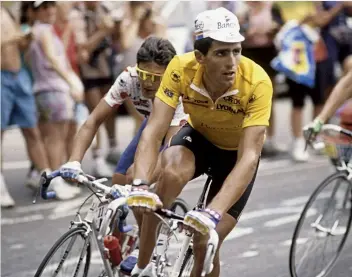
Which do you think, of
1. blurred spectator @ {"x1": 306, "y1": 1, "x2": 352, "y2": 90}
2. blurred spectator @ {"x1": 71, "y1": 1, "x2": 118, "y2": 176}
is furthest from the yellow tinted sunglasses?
blurred spectator @ {"x1": 306, "y1": 1, "x2": 352, "y2": 90}

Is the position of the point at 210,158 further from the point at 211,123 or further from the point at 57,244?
the point at 57,244

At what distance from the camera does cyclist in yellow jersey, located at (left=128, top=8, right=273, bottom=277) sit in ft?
17.4

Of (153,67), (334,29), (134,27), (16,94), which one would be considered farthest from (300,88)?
(153,67)

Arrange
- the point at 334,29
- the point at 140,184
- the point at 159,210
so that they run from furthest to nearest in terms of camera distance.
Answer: the point at 334,29 < the point at 140,184 < the point at 159,210

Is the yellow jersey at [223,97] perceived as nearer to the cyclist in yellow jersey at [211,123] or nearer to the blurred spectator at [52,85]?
the cyclist in yellow jersey at [211,123]

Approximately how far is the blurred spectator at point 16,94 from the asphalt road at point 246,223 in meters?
0.46

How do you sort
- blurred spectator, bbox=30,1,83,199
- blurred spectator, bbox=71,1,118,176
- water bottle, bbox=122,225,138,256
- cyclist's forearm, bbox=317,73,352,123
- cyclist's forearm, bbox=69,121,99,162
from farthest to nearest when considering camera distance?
blurred spectator, bbox=71,1,118,176 → blurred spectator, bbox=30,1,83,199 → cyclist's forearm, bbox=317,73,352,123 → water bottle, bbox=122,225,138,256 → cyclist's forearm, bbox=69,121,99,162

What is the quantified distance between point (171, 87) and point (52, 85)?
510 cm

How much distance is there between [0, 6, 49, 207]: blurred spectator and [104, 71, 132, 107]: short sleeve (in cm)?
347

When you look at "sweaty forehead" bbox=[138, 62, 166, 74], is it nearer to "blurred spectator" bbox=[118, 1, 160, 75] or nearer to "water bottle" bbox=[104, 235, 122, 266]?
"water bottle" bbox=[104, 235, 122, 266]

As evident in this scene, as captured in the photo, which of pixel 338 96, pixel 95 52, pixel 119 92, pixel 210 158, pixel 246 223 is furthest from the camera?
pixel 95 52

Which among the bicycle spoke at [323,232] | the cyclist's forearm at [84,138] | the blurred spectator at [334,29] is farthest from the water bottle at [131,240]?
the blurred spectator at [334,29]

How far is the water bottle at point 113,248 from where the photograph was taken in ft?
17.6

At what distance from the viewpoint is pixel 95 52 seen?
11258 mm
